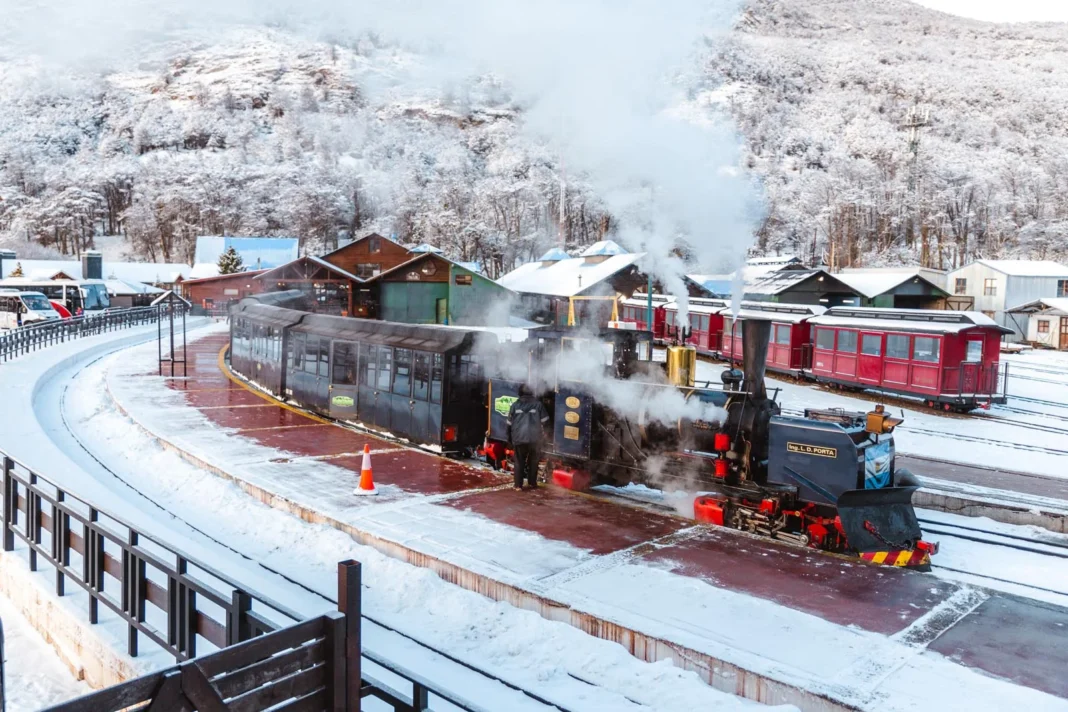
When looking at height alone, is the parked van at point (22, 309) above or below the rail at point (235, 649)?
below

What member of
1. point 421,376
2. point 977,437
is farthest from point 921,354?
point 421,376

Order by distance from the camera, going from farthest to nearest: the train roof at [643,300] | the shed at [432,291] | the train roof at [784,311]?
the shed at [432,291]
the train roof at [643,300]
the train roof at [784,311]

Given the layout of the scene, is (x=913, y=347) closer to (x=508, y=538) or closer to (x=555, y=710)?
(x=508, y=538)

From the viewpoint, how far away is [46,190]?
124 metres

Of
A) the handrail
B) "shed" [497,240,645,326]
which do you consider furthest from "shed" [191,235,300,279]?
the handrail

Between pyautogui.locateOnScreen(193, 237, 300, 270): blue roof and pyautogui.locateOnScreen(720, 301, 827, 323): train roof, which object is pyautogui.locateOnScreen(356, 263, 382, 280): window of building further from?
pyautogui.locateOnScreen(720, 301, 827, 323): train roof

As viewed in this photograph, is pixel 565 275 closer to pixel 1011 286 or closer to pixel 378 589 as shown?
pixel 1011 286

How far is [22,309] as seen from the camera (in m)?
42.3

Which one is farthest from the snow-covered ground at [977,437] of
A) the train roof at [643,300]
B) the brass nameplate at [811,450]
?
the train roof at [643,300]

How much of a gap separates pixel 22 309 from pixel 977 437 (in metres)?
46.3

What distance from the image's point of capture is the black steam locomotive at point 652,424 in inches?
397

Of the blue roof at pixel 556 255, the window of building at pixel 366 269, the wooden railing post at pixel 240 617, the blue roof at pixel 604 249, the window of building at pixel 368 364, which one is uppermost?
the blue roof at pixel 604 249

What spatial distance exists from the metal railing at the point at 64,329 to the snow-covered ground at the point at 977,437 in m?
22.2

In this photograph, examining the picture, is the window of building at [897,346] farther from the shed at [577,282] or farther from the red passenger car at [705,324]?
the shed at [577,282]
